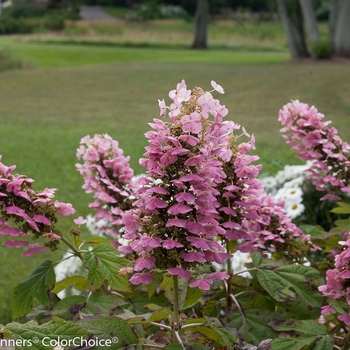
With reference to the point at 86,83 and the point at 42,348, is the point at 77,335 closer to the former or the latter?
the point at 42,348

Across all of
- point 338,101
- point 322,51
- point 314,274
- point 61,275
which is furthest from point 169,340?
point 322,51

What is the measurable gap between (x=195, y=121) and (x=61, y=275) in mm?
2101

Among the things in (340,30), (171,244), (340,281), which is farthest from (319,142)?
(340,30)

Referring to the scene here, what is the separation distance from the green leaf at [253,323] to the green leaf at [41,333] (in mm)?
435

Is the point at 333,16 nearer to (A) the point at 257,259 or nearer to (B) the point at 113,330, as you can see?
(A) the point at 257,259

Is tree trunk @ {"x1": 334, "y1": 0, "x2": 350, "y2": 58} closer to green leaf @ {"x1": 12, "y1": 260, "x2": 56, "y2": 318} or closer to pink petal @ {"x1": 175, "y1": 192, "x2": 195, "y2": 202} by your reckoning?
green leaf @ {"x1": 12, "y1": 260, "x2": 56, "y2": 318}

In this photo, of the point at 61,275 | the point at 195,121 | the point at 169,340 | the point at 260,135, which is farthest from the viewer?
the point at 260,135

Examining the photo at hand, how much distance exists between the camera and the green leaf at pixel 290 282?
1359mm

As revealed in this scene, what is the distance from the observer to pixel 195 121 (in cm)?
108

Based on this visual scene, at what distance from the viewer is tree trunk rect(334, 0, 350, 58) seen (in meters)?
20.4

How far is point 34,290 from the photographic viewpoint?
134 centimetres

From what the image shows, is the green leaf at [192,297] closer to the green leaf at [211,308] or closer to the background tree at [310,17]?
the green leaf at [211,308]

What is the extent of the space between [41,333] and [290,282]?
618 mm

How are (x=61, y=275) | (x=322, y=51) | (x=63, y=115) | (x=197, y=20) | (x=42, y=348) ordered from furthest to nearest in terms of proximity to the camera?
(x=197, y=20) < (x=322, y=51) < (x=63, y=115) < (x=61, y=275) < (x=42, y=348)
